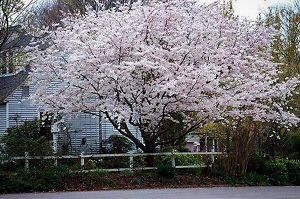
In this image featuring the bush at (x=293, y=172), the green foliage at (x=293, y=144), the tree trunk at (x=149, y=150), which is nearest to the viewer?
the tree trunk at (x=149, y=150)

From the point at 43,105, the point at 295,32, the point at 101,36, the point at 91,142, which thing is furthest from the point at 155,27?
the point at 295,32

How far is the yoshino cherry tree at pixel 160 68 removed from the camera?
60.6 ft

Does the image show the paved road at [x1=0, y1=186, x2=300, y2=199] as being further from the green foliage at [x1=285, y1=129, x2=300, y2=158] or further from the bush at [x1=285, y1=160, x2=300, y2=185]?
the green foliage at [x1=285, y1=129, x2=300, y2=158]

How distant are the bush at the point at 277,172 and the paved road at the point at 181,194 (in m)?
2.53

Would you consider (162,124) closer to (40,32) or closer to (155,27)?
(155,27)

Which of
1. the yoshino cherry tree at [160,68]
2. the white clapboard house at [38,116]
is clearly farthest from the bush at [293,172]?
the white clapboard house at [38,116]

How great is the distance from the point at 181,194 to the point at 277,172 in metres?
6.09

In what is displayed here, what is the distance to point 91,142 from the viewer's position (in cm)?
2981

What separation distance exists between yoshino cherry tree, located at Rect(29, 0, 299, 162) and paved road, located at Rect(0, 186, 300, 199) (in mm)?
2698

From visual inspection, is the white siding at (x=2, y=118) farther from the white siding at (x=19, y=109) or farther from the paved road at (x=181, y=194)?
the paved road at (x=181, y=194)

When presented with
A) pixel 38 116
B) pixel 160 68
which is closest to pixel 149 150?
pixel 160 68

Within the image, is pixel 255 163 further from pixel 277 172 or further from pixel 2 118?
pixel 2 118

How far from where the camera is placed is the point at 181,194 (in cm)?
1628

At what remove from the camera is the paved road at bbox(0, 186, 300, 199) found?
15.6 m
